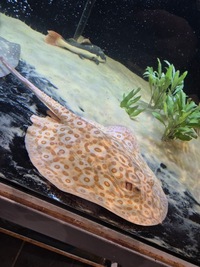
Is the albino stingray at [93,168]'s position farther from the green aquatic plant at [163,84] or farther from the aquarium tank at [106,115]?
the green aquatic plant at [163,84]

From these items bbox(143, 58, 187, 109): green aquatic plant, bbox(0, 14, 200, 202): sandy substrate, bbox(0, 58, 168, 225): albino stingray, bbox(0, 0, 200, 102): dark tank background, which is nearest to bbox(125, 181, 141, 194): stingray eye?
bbox(0, 58, 168, 225): albino stingray

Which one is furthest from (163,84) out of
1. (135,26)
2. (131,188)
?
(131,188)

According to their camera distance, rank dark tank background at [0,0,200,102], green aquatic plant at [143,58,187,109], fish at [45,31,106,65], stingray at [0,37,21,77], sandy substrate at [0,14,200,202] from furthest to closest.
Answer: dark tank background at [0,0,200,102] → fish at [45,31,106,65] → green aquatic plant at [143,58,187,109] → sandy substrate at [0,14,200,202] → stingray at [0,37,21,77]

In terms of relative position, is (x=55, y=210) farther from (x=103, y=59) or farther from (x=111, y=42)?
(x=111, y=42)

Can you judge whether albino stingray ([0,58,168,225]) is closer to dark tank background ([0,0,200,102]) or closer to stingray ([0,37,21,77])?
stingray ([0,37,21,77])

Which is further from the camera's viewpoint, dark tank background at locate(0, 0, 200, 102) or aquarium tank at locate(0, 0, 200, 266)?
dark tank background at locate(0, 0, 200, 102)

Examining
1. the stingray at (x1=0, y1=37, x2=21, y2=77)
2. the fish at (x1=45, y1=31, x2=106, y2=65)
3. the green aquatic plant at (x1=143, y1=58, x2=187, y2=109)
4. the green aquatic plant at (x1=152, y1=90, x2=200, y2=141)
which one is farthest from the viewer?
the fish at (x1=45, y1=31, x2=106, y2=65)

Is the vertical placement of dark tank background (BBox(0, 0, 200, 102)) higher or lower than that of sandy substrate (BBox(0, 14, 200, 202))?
higher

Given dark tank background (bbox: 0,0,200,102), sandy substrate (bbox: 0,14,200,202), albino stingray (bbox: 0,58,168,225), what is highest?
dark tank background (bbox: 0,0,200,102)
